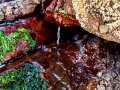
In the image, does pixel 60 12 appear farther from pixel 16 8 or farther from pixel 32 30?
pixel 16 8

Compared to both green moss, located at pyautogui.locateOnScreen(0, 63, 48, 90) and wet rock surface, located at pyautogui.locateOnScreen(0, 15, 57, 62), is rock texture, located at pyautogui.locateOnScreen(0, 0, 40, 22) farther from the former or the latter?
green moss, located at pyautogui.locateOnScreen(0, 63, 48, 90)

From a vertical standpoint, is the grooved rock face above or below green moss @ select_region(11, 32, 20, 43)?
above

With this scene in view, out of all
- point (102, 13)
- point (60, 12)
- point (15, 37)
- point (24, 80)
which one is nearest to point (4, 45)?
point (15, 37)

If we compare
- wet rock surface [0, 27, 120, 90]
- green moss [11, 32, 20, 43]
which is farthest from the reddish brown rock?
green moss [11, 32, 20, 43]

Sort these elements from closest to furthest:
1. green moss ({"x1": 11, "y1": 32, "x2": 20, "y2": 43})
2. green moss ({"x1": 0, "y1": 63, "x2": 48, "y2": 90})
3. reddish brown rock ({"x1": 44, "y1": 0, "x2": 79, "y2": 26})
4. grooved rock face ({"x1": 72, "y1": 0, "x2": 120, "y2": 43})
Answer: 1. grooved rock face ({"x1": 72, "y1": 0, "x2": 120, "y2": 43})
2. green moss ({"x1": 0, "y1": 63, "x2": 48, "y2": 90})
3. reddish brown rock ({"x1": 44, "y1": 0, "x2": 79, "y2": 26})
4. green moss ({"x1": 11, "y1": 32, "x2": 20, "y2": 43})

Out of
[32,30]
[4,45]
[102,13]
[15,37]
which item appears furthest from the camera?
[32,30]

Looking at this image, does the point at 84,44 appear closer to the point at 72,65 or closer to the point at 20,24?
the point at 72,65
